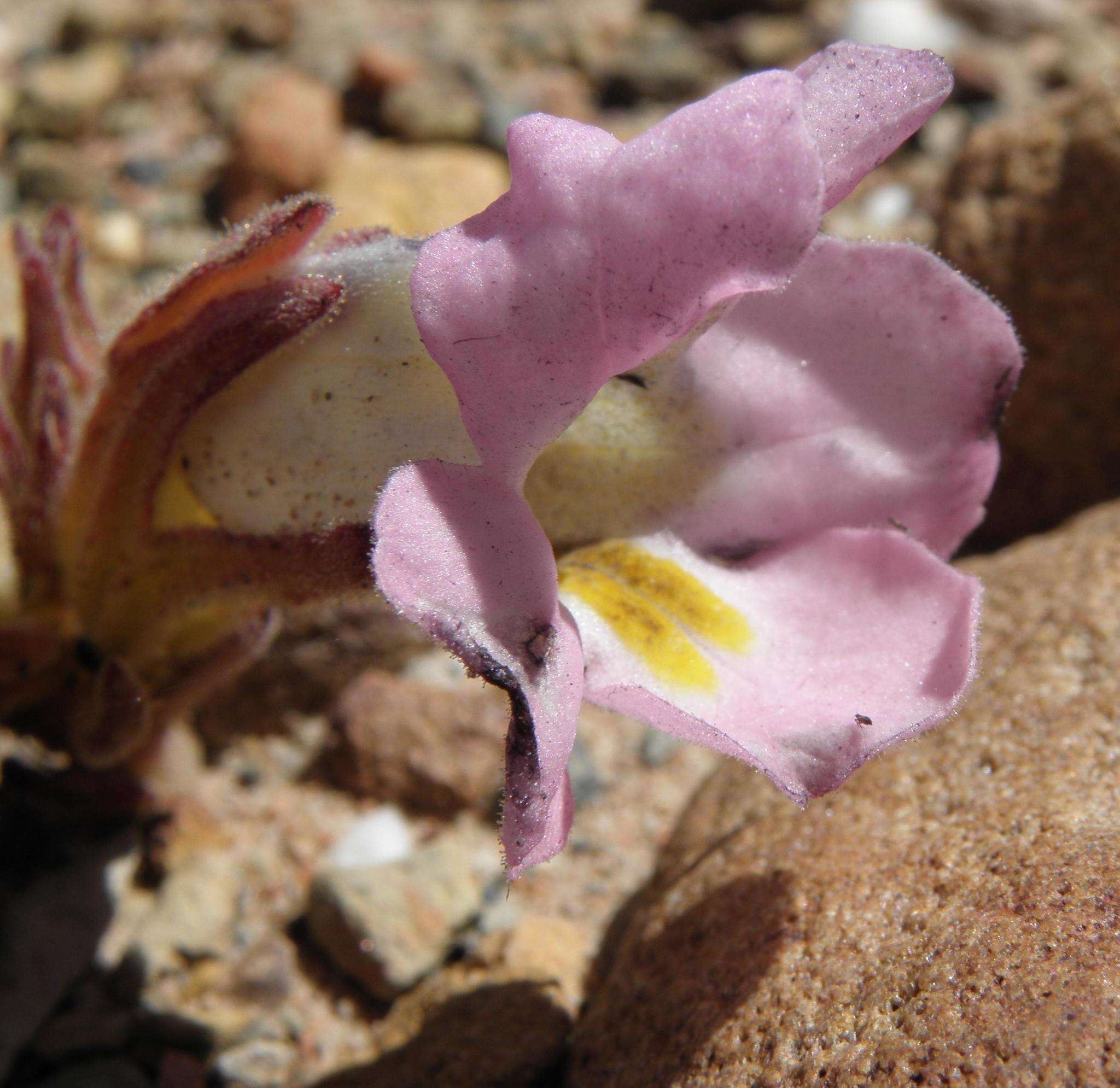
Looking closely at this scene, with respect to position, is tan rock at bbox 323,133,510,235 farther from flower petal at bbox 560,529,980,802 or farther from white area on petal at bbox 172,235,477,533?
flower petal at bbox 560,529,980,802

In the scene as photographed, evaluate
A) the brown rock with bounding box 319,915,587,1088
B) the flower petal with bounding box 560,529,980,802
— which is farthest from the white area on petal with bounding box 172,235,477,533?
the brown rock with bounding box 319,915,587,1088

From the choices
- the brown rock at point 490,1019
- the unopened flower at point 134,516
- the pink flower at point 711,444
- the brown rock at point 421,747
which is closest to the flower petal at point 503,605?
the pink flower at point 711,444

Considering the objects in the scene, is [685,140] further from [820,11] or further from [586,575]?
[820,11]

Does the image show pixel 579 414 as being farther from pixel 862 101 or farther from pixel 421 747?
pixel 421 747

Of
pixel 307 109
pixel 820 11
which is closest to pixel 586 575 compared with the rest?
pixel 307 109

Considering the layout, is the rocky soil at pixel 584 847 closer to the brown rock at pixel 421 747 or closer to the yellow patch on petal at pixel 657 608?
the brown rock at pixel 421 747

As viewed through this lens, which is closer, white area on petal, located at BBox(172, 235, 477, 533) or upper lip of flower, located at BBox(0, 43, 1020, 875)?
upper lip of flower, located at BBox(0, 43, 1020, 875)

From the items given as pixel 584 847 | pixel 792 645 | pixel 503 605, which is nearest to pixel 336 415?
pixel 503 605
